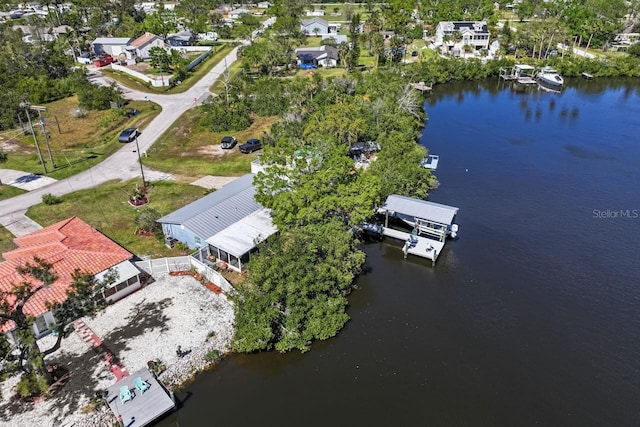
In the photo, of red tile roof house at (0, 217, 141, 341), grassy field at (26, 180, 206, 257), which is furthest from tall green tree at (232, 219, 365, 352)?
grassy field at (26, 180, 206, 257)

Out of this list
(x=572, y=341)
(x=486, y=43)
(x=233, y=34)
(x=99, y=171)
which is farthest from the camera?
(x=233, y=34)

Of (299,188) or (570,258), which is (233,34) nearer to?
(299,188)

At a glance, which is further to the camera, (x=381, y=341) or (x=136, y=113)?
(x=136, y=113)

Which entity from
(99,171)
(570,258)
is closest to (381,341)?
(570,258)

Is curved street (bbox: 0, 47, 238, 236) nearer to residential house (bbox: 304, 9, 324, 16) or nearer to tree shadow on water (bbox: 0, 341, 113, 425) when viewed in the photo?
tree shadow on water (bbox: 0, 341, 113, 425)

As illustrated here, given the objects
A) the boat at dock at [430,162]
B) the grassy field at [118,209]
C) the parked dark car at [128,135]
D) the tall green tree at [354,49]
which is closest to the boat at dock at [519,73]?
the tall green tree at [354,49]

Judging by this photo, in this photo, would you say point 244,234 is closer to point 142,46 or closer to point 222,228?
point 222,228

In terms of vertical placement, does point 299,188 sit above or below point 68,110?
above
